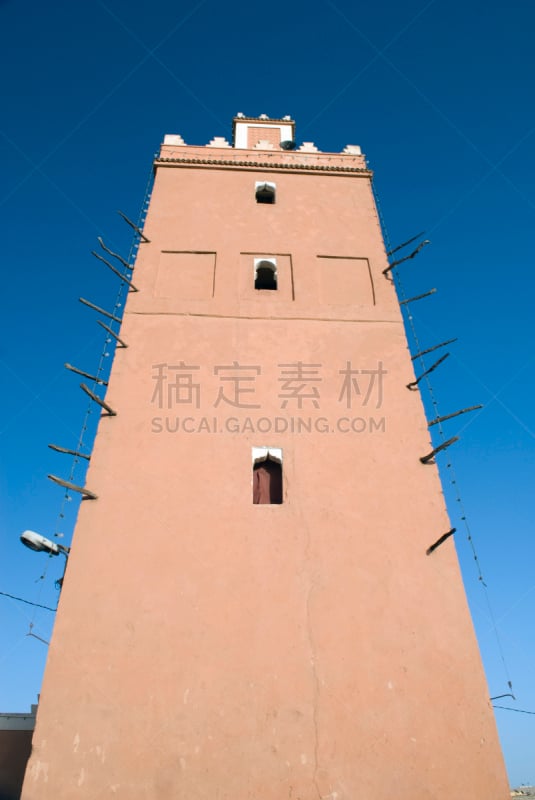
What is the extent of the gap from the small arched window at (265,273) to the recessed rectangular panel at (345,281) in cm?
82

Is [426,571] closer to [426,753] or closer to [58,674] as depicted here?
[426,753]

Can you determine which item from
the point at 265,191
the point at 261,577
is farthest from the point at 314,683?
the point at 265,191

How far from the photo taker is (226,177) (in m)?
11.7

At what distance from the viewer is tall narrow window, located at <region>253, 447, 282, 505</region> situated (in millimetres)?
7250

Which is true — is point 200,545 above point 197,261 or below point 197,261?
below

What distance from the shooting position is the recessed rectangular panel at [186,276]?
932cm

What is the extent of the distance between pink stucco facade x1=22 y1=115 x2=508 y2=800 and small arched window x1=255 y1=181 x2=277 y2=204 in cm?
264

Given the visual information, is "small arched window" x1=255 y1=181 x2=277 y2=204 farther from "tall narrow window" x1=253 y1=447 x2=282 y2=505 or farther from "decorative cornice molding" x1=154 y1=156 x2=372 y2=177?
"tall narrow window" x1=253 y1=447 x2=282 y2=505

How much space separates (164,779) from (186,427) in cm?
393

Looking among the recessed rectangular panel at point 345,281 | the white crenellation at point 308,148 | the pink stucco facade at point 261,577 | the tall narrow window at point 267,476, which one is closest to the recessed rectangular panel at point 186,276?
the pink stucco facade at point 261,577

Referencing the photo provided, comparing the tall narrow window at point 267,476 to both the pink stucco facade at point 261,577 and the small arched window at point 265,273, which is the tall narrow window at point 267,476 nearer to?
the pink stucco facade at point 261,577

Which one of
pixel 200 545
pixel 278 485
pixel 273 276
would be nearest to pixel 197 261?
pixel 273 276

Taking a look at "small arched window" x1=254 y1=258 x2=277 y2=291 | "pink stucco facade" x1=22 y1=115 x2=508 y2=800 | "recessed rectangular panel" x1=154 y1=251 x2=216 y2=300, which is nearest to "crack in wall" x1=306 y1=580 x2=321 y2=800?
"pink stucco facade" x1=22 y1=115 x2=508 y2=800

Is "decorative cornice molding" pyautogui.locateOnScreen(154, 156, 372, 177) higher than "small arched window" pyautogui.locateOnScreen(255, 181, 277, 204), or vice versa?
"decorative cornice molding" pyautogui.locateOnScreen(154, 156, 372, 177)
